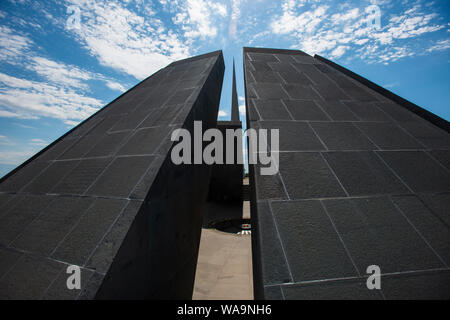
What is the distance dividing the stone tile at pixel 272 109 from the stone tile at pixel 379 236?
196cm

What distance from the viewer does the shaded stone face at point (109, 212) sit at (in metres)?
1.80

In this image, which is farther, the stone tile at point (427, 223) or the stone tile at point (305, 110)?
the stone tile at point (305, 110)

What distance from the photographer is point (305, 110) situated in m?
3.98

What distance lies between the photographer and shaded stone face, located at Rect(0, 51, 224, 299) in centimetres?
180

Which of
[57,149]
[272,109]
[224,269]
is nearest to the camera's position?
[272,109]

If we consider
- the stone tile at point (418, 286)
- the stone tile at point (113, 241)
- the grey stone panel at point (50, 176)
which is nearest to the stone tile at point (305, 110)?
the stone tile at point (418, 286)

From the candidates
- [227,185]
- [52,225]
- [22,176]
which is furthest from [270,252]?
[227,185]

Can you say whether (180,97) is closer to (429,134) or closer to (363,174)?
(363,174)

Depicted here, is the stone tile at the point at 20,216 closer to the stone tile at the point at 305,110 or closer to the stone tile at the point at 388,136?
the stone tile at the point at 305,110

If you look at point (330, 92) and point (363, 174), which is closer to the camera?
point (363, 174)

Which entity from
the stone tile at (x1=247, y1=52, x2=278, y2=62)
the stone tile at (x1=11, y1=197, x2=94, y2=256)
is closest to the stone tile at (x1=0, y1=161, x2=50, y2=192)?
the stone tile at (x1=11, y1=197, x2=94, y2=256)

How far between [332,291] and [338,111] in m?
3.60

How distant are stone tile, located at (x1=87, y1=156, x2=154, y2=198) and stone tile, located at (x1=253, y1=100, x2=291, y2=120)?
2289 mm
